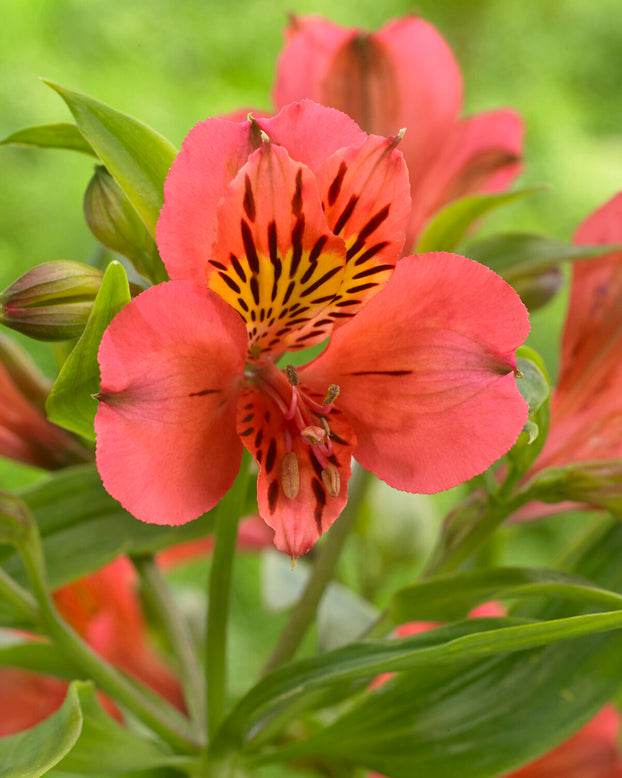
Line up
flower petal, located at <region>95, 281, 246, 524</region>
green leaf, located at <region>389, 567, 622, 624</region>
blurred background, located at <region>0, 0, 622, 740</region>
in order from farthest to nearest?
blurred background, located at <region>0, 0, 622, 740</region>
green leaf, located at <region>389, 567, 622, 624</region>
flower petal, located at <region>95, 281, 246, 524</region>

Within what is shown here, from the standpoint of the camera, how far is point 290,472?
29cm

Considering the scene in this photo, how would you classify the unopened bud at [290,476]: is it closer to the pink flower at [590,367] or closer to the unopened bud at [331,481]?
the unopened bud at [331,481]

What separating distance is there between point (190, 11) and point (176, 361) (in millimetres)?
1677

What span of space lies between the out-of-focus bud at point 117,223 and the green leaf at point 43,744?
17 centimetres

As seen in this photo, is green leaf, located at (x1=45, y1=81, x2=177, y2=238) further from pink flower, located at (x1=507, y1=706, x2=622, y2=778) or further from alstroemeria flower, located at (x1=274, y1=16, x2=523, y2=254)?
pink flower, located at (x1=507, y1=706, x2=622, y2=778)

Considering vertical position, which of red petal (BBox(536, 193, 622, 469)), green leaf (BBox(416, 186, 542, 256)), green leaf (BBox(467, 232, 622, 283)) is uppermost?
green leaf (BBox(416, 186, 542, 256))

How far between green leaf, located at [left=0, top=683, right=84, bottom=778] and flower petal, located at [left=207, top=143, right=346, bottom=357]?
16 cm

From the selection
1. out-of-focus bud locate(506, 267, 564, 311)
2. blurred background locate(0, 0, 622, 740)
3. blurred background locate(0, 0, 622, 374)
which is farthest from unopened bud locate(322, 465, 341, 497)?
blurred background locate(0, 0, 622, 374)

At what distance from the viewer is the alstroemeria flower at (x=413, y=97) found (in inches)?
20.1

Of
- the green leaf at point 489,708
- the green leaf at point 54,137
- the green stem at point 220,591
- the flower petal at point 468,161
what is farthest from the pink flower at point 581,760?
the green leaf at point 54,137

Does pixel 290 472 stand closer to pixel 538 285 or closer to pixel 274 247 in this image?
pixel 274 247

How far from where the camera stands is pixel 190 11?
69.4 inches

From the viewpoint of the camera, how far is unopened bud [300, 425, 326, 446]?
290 mm

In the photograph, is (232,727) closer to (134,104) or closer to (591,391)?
(591,391)
